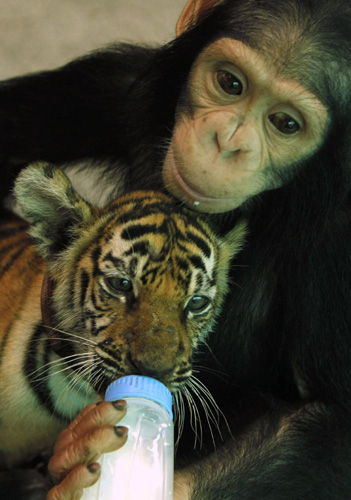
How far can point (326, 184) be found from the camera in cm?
193

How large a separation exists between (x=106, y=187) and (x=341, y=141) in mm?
979

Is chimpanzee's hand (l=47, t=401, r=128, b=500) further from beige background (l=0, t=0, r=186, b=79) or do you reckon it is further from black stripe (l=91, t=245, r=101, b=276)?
beige background (l=0, t=0, r=186, b=79)

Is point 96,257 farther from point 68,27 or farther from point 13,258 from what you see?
point 68,27

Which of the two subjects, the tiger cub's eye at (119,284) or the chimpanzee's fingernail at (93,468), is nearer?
the chimpanzee's fingernail at (93,468)

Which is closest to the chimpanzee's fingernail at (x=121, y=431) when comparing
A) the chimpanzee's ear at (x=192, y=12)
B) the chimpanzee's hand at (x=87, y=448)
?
the chimpanzee's hand at (x=87, y=448)

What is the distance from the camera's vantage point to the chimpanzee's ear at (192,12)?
206 centimetres

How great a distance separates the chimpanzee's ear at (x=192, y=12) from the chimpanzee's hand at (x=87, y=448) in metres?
1.21

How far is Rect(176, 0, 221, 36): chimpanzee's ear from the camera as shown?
2.06 metres

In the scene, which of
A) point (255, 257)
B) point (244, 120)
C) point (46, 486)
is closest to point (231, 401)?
point (255, 257)

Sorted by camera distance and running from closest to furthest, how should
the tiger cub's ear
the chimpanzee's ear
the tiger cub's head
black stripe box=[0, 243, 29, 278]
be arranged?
the tiger cub's head, the tiger cub's ear, the chimpanzee's ear, black stripe box=[0, 243, 29, 278]

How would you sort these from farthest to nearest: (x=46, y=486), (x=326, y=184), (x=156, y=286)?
(x=46, y=486)
(x=326, y=184)
(x=156, y=286)

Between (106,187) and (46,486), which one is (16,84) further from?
(46,486)

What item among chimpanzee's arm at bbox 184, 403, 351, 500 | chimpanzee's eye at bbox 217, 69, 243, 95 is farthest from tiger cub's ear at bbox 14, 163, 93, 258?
chimpanzee's arm at bbox 184, 403, 351, 500

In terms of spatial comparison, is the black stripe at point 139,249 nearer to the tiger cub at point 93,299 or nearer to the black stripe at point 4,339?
the tiger cub at point 93,299
